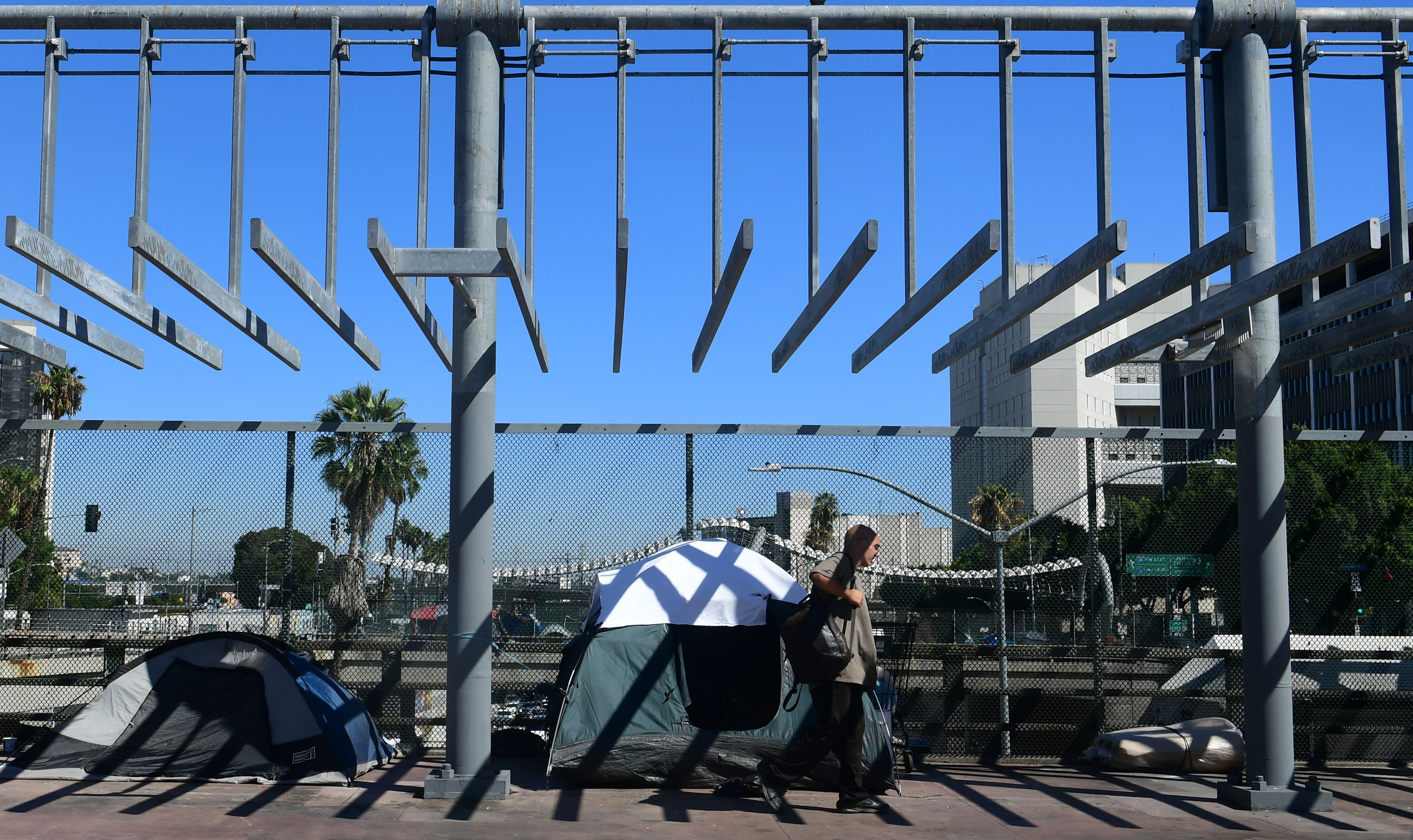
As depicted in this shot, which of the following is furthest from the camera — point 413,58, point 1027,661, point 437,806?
point 1027,661

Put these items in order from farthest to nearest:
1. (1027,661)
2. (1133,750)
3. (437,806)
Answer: (1027,661)
(1133,750)
(437,806)

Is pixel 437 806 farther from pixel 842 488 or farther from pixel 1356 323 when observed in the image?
pixel 1356 323

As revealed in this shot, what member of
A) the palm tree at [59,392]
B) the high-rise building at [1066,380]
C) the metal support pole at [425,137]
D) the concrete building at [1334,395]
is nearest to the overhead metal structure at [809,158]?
the metal support pole at [425,137]

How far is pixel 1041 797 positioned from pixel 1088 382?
107 meters

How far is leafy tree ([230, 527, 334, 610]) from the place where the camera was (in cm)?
892

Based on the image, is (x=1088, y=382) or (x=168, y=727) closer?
(x=168, y=727)

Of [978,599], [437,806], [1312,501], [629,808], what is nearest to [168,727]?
[437,806]

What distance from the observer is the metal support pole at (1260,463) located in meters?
7.64

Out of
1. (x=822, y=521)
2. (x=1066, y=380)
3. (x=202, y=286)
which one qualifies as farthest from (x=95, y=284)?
(x=1066, y=380)

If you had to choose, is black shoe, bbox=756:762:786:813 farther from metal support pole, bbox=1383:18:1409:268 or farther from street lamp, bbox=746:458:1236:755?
metal support pole, bbox=1383:18:1409:268

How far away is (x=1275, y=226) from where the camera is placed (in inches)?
304

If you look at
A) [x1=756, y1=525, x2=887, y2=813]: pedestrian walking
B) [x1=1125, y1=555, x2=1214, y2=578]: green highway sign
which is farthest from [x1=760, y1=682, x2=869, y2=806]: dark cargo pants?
[x1=1125, y1=555, x2=1214, y2=578]: green highway sign

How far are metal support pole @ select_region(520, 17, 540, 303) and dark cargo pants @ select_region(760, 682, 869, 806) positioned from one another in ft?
10.6

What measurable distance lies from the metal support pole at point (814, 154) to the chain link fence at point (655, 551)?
2.42 m
